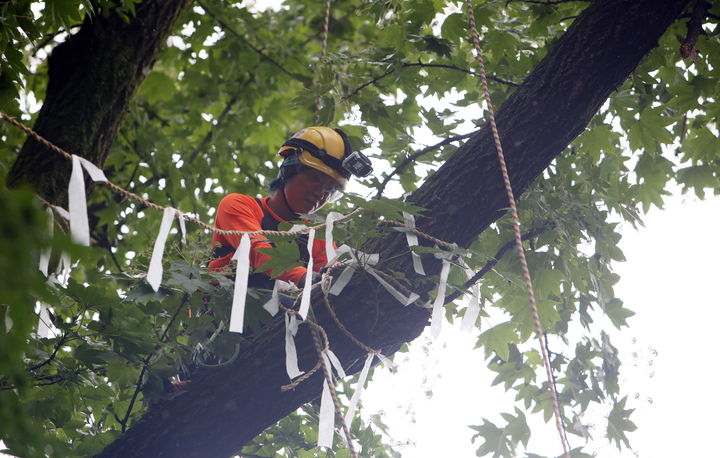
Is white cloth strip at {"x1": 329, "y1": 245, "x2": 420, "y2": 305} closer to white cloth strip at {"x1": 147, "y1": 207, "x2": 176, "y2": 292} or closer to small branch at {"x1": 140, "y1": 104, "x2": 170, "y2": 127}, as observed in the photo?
white cloth strip at {"x1": 147, "y1": 207, "x2": 176, "y2": 292}

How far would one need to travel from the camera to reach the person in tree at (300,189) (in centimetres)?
353

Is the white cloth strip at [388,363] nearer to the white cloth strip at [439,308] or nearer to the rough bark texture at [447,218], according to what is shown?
the rough bark texture at [447,218]

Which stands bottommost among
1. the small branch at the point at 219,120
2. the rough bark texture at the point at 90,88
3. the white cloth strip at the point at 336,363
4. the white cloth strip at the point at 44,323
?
the white cloth strip at the point at 336,363

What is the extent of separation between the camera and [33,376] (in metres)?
2.72

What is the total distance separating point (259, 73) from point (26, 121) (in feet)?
7.13

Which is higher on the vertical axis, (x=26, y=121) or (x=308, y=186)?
(x=26, y=121)

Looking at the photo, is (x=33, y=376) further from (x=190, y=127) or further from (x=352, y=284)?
(x=190, y=127)

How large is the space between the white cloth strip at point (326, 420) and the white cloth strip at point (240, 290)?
1.38ft

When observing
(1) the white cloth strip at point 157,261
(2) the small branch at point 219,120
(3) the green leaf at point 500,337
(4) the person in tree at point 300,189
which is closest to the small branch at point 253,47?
(2) the small branch at point 219,120

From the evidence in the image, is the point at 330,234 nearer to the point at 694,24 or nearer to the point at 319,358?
the point at 319,358

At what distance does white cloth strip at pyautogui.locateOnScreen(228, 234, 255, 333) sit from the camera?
235 centimetres

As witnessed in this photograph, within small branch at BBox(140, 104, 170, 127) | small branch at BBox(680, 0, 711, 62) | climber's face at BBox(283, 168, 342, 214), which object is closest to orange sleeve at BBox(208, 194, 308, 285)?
climber's face at BBox(283, 168, 342, 214)

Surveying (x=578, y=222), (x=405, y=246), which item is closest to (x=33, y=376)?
(x=405, y=246)

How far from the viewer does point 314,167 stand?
3.72 m
